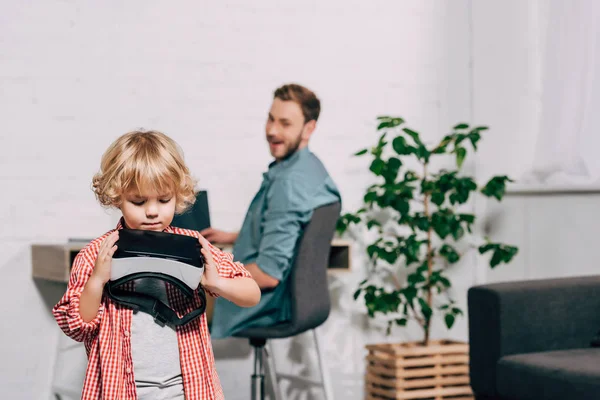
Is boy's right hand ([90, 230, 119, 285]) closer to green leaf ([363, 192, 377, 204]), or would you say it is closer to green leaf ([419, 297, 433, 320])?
green leaf ([363, 192, 377, 204])

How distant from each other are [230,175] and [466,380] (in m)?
1.22

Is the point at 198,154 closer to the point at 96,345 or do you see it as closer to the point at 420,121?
the point at 420,121

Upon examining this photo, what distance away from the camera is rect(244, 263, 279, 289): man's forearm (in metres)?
2.69

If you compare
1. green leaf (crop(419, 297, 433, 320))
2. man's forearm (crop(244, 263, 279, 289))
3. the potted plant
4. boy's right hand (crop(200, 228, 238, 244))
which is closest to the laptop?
boy's right hand (crop(200, 228, 238, 244))

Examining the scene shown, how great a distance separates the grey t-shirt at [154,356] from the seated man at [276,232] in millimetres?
1119

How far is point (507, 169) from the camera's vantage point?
12.5 feet

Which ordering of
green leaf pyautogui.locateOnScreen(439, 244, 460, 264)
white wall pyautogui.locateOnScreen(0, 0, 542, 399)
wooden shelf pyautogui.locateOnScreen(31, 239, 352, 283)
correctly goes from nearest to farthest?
wooden shelf pyautogui.locateOnScreen(31, 239, 352, 283) → white wall pyautogui.locateOnScreen(0, 0, 542, 399) → green leaf pyautogui.locateOnScreen(439, 244, 460, 264)

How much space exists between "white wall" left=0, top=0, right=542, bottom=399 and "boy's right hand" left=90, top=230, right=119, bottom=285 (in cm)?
181

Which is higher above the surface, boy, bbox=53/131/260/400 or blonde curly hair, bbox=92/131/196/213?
blonde curly hair, bbox=92/131/196/213

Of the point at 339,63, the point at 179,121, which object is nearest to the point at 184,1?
the point at 179,121

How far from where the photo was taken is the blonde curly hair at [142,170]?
1526mm

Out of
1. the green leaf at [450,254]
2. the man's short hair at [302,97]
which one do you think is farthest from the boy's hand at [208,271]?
the green leaf at [450,254]

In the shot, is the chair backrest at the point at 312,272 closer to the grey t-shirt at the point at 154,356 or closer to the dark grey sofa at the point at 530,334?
the dark grey sofa at the point at 530,334

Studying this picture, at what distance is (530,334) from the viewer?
267 cm
